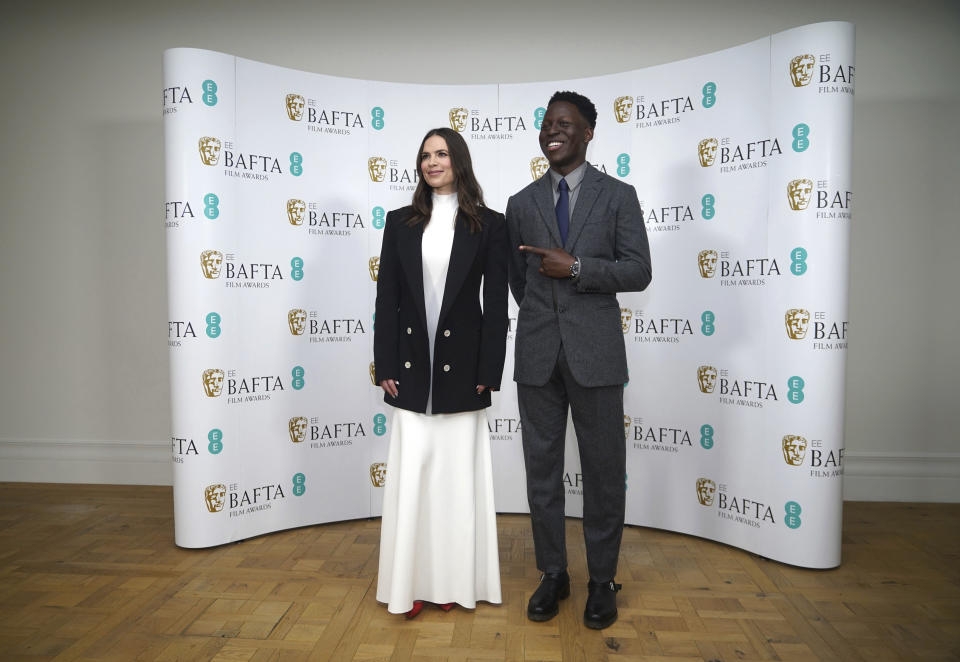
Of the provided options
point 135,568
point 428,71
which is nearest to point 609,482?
point 135,568

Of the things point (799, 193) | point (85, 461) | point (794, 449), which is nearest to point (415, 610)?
point (794, 449)

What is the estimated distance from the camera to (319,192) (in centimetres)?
370

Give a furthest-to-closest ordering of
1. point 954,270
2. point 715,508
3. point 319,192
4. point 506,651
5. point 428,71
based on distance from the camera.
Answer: point 428,71 < point 954,270 < point 319,192 < point 715,508 < point 506,651

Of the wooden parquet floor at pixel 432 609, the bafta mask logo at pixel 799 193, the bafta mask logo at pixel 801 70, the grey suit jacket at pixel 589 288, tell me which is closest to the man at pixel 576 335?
the grey suit jacket at pixel 589 288

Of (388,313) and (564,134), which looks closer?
(564,134)

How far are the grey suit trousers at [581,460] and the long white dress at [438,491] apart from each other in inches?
7.8

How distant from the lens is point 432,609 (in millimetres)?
2670

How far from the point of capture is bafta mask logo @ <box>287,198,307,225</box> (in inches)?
142

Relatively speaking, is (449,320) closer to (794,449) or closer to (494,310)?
(494,310)

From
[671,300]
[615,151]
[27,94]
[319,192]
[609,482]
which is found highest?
[27,94]

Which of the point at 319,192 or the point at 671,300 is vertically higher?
the point at 319,192

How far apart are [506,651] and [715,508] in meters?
1.64

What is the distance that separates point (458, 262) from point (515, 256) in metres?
0.31

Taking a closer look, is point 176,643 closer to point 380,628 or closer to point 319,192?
point 380,628
